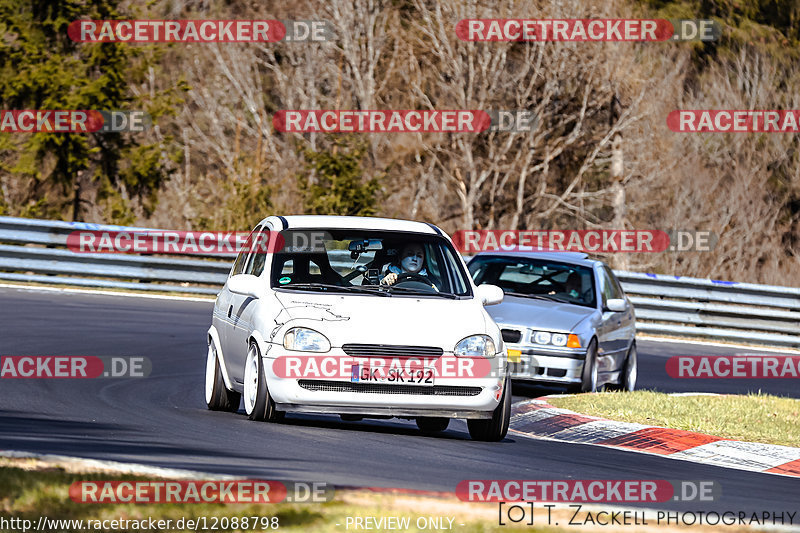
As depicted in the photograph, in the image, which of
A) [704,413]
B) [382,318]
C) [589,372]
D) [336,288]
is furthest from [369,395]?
[589,372]

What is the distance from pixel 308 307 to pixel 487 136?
29.4 m

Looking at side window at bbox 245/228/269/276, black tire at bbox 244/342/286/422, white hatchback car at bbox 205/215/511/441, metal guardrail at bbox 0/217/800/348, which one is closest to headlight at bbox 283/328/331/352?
white hatchback car at bbox 205/215/511/441

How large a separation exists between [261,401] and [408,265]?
1836mm

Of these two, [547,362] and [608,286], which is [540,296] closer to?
[608,286]

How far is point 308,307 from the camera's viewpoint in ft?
31.8

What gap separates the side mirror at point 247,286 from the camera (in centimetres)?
1020

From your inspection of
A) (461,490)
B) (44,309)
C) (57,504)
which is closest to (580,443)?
(461,490)

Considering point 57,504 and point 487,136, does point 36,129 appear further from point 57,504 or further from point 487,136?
point 57,504

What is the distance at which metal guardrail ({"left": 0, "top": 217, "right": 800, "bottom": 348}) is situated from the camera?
2316 centimetres

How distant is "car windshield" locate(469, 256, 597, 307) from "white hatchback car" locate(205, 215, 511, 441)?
5110 mm

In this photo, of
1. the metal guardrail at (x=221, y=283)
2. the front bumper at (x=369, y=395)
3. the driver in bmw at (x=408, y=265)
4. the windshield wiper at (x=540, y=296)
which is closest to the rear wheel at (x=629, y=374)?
the windshield wiper at (x=540, y=296)

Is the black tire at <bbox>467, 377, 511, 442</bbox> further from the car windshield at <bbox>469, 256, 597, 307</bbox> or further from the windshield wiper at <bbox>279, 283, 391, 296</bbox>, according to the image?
the car windshield at <bbox>469, 256, 597, 307</bbox>

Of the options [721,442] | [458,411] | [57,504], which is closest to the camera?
[57,504]

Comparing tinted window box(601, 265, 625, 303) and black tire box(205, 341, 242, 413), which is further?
tinted window box(601, 265, 625, 303)
